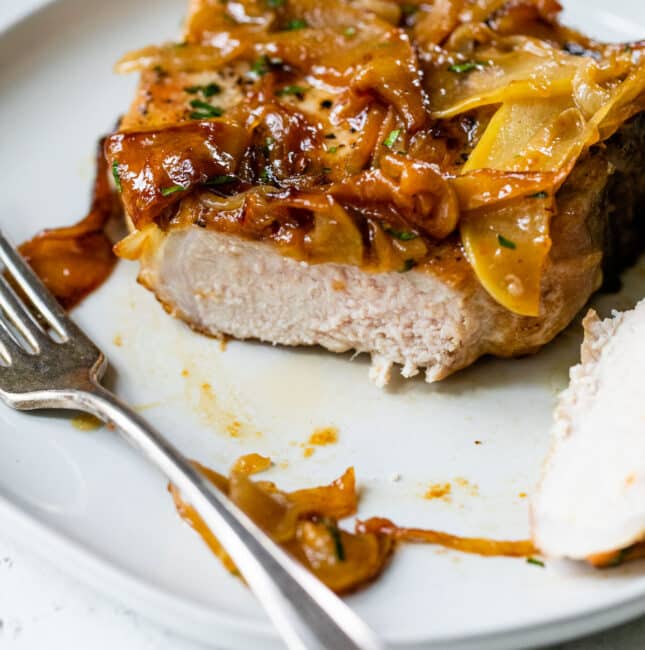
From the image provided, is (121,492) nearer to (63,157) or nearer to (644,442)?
(644,442)

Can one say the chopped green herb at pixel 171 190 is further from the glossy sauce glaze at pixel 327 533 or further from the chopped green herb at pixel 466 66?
the chopped green herb at pixel 466 66

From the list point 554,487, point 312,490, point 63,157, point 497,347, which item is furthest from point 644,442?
point 63,157

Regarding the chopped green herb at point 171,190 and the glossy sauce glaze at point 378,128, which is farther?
the chopped green herb at point 171,190

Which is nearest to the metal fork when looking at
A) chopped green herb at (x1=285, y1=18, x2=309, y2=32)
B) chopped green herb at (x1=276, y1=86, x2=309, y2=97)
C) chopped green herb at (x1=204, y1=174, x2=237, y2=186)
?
chopped green herb at (x1=204, y1=174, x2=237, y2=186)

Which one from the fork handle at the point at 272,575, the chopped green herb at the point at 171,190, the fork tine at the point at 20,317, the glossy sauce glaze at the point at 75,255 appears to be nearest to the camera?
the fork handle at the point at 272,575

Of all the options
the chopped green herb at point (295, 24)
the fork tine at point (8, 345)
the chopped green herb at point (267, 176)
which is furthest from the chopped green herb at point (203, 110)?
the fork tine at point (8, 345)

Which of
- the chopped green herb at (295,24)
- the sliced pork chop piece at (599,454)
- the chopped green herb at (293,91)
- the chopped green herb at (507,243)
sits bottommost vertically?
the sliced pork chop piece at (599,454)
